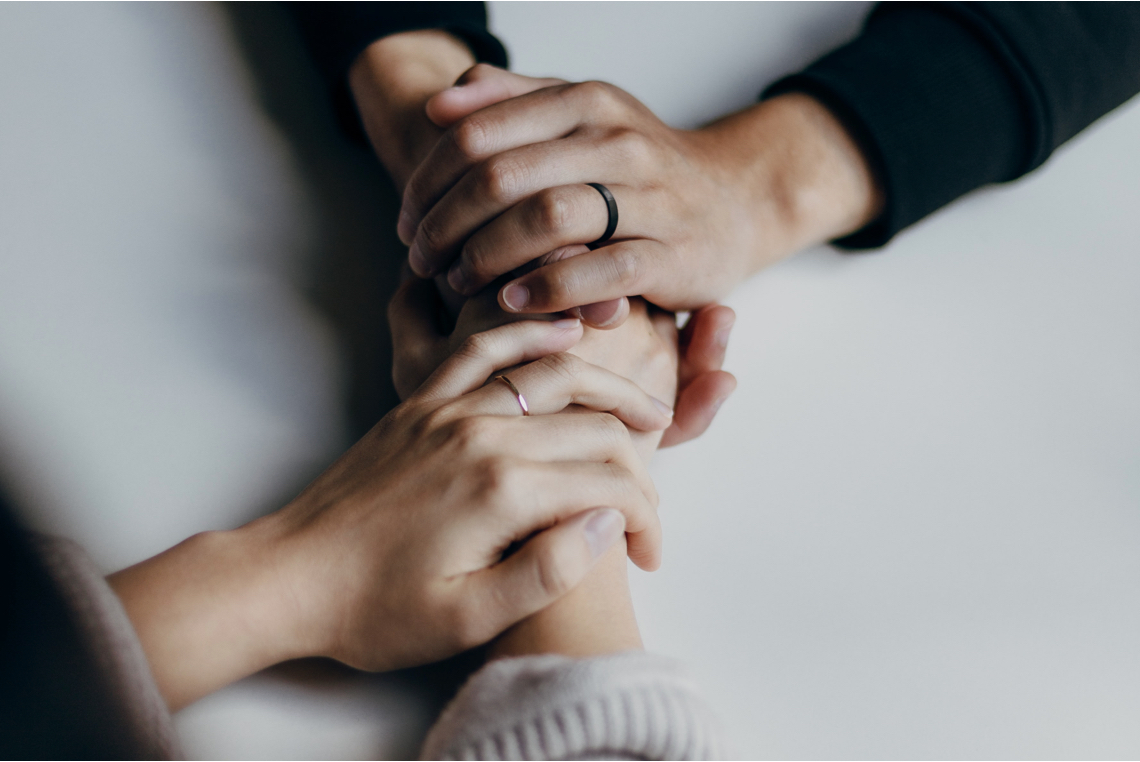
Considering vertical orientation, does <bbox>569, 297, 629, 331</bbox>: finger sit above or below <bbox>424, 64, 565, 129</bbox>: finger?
below

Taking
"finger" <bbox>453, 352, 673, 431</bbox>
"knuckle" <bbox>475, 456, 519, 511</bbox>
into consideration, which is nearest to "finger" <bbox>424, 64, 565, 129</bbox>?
"finger" <bbox>453, 352, 673, 431</bbox>

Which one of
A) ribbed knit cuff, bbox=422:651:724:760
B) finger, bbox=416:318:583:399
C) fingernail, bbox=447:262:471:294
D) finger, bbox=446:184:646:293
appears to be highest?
finger, bbox=446:184:646:293

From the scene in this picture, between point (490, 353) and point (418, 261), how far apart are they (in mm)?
181

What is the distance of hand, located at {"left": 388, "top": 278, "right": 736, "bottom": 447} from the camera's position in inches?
A: 32.4

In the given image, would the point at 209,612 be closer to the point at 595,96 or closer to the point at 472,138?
the point at 472,138

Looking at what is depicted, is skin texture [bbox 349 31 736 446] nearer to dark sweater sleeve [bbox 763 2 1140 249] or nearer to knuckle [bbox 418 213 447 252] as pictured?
knuckle [bbox 418 213 447 252]

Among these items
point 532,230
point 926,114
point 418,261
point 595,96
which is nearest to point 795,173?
point 926,114

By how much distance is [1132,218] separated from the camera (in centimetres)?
106

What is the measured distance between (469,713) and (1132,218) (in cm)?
112

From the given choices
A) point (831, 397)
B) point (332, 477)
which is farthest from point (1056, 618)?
point (332, 477)

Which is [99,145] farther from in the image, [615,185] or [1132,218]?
[1132,218]

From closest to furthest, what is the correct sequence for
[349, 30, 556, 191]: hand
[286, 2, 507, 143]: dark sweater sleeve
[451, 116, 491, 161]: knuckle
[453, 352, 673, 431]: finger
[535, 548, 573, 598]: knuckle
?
1. [535, 548, 573, 598]: knuckle
2. [453, 352, 673, 431]: finger
3. [451, 116, 491, 161]: knuckle
4. [349, 30, 556, 191]: hand
5. [286, 2, 507, 143]: dark sweater sleeve

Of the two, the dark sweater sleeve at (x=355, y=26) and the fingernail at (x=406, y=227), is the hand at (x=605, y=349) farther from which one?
the dark sweater sleeve at (x=355, y=26)

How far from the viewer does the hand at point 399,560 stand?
0.59 meters
